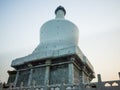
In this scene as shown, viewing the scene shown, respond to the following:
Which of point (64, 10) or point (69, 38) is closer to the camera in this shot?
point (69, 38)

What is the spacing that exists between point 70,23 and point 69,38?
3.00 metres

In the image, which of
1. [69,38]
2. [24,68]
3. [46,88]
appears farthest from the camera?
[69,38]

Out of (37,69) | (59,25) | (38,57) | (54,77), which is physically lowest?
(54,77)

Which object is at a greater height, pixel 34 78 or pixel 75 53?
pixel 75 53

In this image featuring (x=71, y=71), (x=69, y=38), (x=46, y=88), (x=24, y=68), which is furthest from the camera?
(x=69, y=38)

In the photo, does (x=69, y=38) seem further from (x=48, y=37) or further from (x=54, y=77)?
(x=54, y=77)

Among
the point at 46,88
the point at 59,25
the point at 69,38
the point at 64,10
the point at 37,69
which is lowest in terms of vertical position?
the point at 46,88

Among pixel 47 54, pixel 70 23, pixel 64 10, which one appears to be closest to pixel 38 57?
pixel 47 54

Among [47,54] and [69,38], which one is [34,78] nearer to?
[47,54]

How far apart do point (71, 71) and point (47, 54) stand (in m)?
3.85

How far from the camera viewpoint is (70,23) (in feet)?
73.6

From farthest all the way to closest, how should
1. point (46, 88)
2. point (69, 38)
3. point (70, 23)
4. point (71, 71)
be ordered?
point (70, 23) → point (69, 38) → point (71, 71) → point (46, 88)

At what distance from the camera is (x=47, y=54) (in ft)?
53.7

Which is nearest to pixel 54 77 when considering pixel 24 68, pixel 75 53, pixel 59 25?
pixel 75 53
